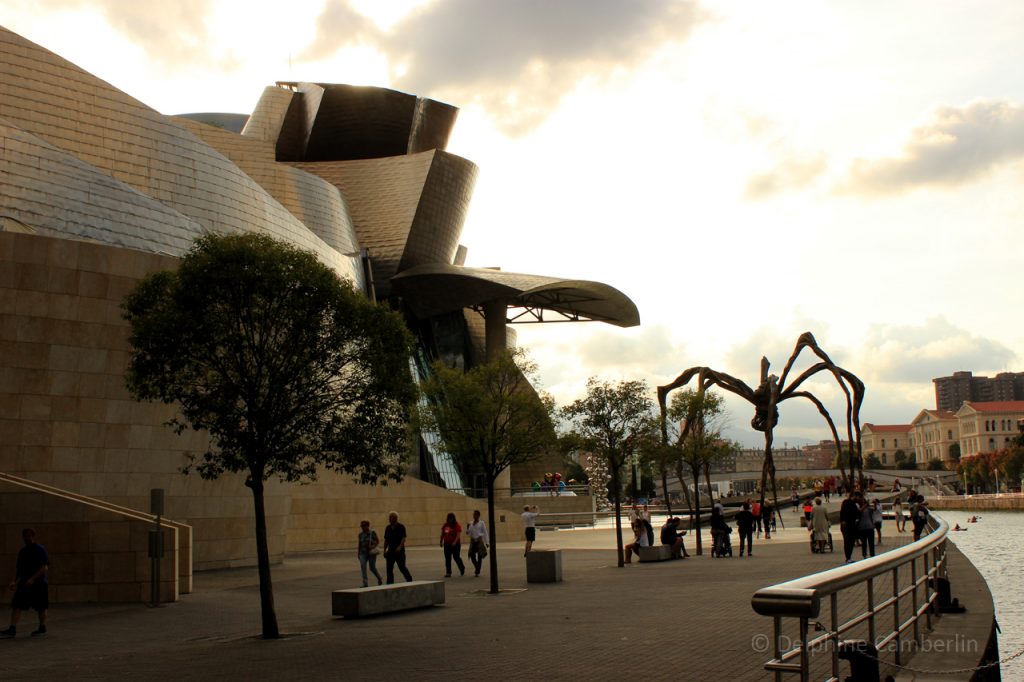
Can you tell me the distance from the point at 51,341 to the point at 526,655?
14.8 m

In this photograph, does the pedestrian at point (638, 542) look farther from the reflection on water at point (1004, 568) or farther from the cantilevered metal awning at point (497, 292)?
the cantilevered metal awning at point (497, 292)

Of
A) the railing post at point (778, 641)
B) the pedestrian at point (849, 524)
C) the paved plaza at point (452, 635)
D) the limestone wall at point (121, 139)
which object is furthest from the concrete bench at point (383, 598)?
the limestone wall at point (121, 139)

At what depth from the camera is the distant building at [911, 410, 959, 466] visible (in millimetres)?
183375

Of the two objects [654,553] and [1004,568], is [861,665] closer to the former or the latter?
[654,553]

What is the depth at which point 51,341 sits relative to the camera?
21094 mm

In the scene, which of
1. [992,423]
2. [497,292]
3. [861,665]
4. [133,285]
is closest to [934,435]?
[992,423]

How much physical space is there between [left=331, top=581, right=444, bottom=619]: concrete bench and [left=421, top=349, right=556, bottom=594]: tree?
12.8 feet

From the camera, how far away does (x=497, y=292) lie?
167ft

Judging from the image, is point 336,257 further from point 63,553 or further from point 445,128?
point 63,553

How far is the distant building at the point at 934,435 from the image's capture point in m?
183

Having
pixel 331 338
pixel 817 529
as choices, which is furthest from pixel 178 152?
pixel 817 529

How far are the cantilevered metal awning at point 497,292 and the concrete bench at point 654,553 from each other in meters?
25.2

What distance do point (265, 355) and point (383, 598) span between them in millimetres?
4210

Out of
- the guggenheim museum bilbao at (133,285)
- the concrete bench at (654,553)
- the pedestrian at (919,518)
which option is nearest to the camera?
the guggenheim museum bilbao at (133,285)
